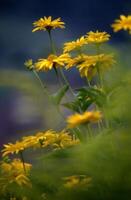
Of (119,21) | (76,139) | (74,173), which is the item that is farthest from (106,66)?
(74,173)

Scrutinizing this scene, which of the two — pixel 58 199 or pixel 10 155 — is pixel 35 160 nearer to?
pixel 58 199

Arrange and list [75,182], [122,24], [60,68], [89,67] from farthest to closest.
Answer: [60,68], [89,67], [122,24], [75,182]

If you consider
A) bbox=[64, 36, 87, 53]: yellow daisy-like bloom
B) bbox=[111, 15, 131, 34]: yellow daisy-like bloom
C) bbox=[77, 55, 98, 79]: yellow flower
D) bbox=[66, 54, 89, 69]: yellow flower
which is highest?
bbox=[111, 15, 131, 34]: yellow daisy-like bloom

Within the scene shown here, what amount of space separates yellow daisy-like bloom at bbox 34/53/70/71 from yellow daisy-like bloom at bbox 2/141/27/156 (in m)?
0.15

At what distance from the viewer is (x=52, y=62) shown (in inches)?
38.9

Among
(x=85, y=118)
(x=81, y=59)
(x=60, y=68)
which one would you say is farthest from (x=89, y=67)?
(x=85, y=118)

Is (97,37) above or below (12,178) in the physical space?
above

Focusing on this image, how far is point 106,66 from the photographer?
852 mm

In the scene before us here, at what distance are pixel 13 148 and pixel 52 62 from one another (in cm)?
18

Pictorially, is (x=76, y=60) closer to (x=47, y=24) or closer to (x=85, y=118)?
(x=47, y=24)

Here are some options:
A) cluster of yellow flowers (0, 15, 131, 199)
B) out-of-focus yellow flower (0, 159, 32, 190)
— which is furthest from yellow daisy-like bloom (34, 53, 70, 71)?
out-of-focus yellow flower (0, 159, 32, 190)

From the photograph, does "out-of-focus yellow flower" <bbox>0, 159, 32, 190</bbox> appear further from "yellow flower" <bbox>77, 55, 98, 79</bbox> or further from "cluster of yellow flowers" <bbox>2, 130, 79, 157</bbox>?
"yellow flower" <bbox>77, 55, 98, 79</bbox>

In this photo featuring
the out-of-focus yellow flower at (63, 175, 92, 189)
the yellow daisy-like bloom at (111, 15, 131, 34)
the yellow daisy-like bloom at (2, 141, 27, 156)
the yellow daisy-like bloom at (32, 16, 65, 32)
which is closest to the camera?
the out-of-focus yellow flower at (63, 175, 92, 189)

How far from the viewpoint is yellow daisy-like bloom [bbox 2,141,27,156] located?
0.91 metres
